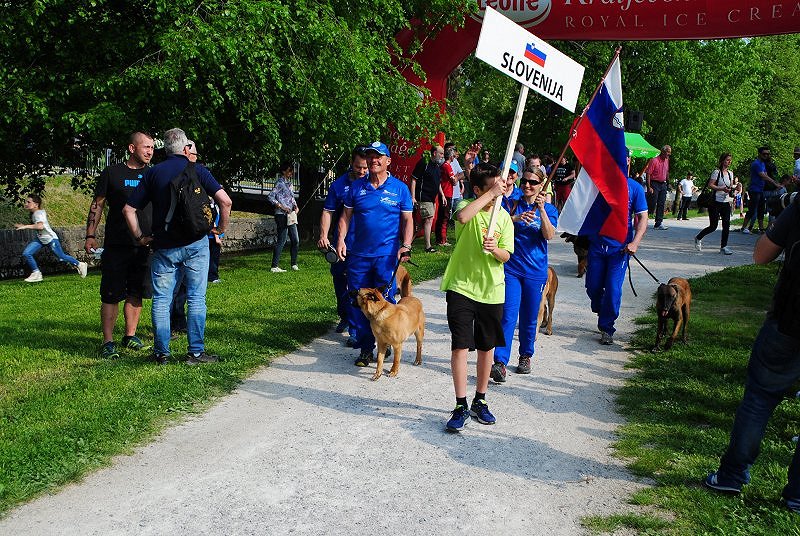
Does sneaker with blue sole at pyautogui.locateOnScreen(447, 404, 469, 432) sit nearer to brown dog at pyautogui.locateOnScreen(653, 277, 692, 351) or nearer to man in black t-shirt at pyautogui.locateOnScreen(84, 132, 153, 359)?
brown dog at pyautogui.locateOnScreen(653, 277, 692, 351)

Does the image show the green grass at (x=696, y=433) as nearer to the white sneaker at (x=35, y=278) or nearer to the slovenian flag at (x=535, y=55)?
the slovenian flag at (x=535, y=55)

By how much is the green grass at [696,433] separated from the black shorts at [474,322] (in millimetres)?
1130

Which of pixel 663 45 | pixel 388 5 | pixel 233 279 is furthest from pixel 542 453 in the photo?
pixel 663 45

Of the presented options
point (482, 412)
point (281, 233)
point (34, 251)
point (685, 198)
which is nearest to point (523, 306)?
point (482, 412)

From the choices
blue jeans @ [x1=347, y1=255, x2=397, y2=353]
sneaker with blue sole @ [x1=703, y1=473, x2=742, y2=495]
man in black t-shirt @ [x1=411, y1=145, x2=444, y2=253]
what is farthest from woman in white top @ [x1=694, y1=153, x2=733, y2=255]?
sneaker with blue sole @ [x1=703, y1=473, x2=742, y2=495]

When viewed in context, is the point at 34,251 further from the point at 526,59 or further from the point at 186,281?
the point at 526,59

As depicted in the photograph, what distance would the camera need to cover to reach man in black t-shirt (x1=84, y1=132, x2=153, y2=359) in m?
7.41

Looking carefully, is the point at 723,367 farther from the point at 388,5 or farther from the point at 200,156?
the point at 200,156

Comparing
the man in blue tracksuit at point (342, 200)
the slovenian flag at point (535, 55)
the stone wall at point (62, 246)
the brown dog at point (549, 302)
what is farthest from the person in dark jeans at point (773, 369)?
the stone wall at point (62, 246)

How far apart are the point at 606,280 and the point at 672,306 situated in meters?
0.78

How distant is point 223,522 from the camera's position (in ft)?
13.9

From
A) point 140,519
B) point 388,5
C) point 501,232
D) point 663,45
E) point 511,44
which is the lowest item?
point 140,519

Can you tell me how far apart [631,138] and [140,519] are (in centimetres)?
2454

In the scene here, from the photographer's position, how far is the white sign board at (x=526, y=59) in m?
5.63
